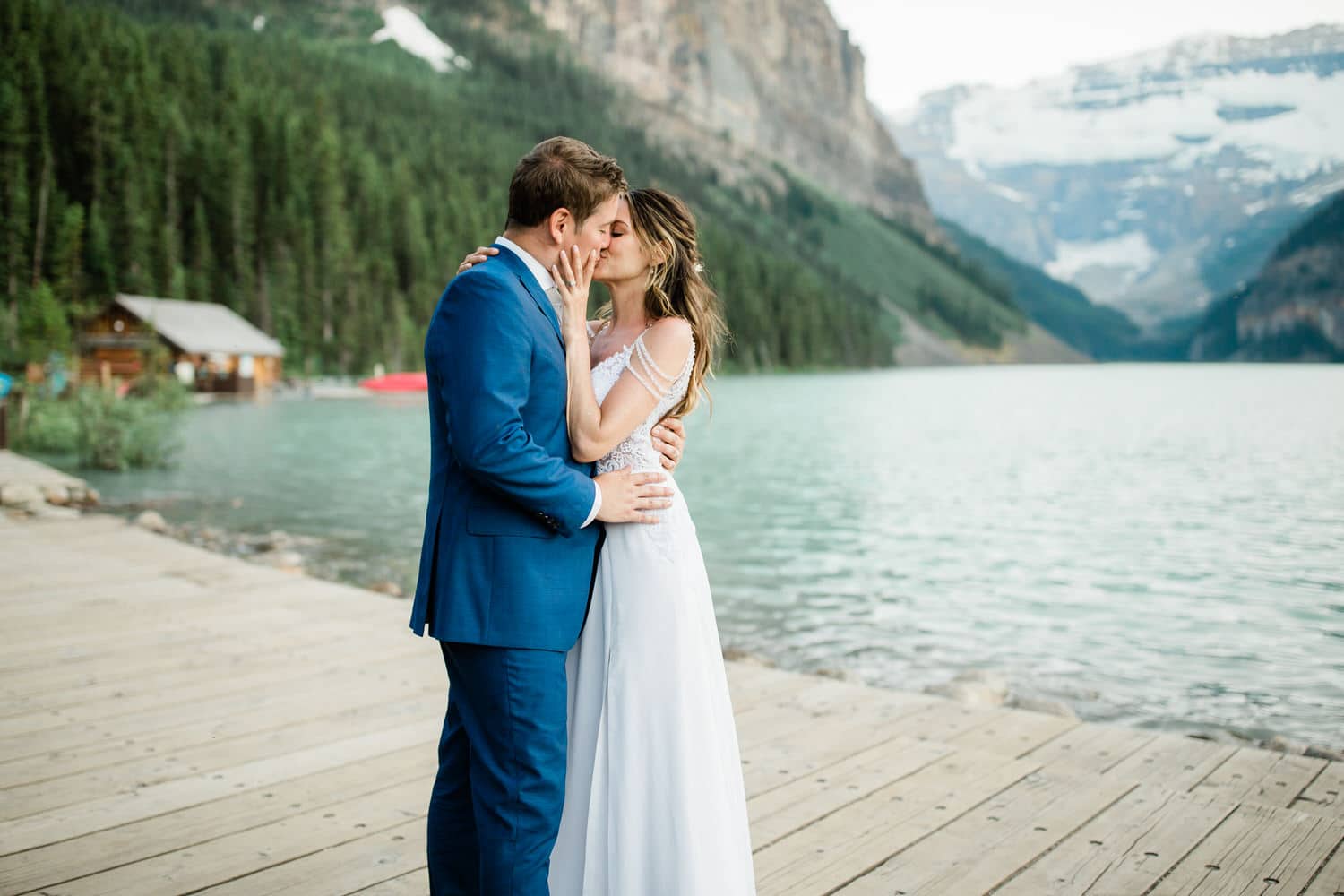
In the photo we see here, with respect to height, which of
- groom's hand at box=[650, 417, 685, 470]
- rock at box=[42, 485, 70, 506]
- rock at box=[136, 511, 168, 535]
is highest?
groom's hand at box=[650, 417, 685, 470]

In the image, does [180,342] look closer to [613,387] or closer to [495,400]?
[613,387]

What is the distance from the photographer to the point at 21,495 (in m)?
12.4

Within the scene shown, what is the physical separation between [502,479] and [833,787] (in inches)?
92.7

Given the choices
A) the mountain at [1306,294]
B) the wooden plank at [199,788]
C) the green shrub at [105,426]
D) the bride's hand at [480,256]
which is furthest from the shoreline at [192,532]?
the mountain at [1306,294]

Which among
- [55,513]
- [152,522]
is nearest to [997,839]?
[55,513]

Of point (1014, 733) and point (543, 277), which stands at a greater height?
point (543, 277)

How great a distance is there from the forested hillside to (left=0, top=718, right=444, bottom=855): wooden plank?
1069 inches

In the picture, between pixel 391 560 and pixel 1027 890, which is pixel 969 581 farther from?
pixel 1027 890

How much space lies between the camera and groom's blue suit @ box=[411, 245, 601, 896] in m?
2.38

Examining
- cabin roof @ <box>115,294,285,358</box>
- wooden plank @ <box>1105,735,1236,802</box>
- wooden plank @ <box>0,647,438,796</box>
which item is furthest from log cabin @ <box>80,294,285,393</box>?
wooden plank @ <box>1105,735,1236,802</box>

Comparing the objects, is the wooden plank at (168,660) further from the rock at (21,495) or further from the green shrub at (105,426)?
the green shrub at (105,426)

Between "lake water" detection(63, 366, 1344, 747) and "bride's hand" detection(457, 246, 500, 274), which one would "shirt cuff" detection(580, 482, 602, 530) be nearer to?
"bride's hand" detection(457, 246, 500, 274)

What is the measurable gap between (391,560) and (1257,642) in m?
9.86

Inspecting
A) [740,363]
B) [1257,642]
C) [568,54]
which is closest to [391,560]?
[1257,642]
